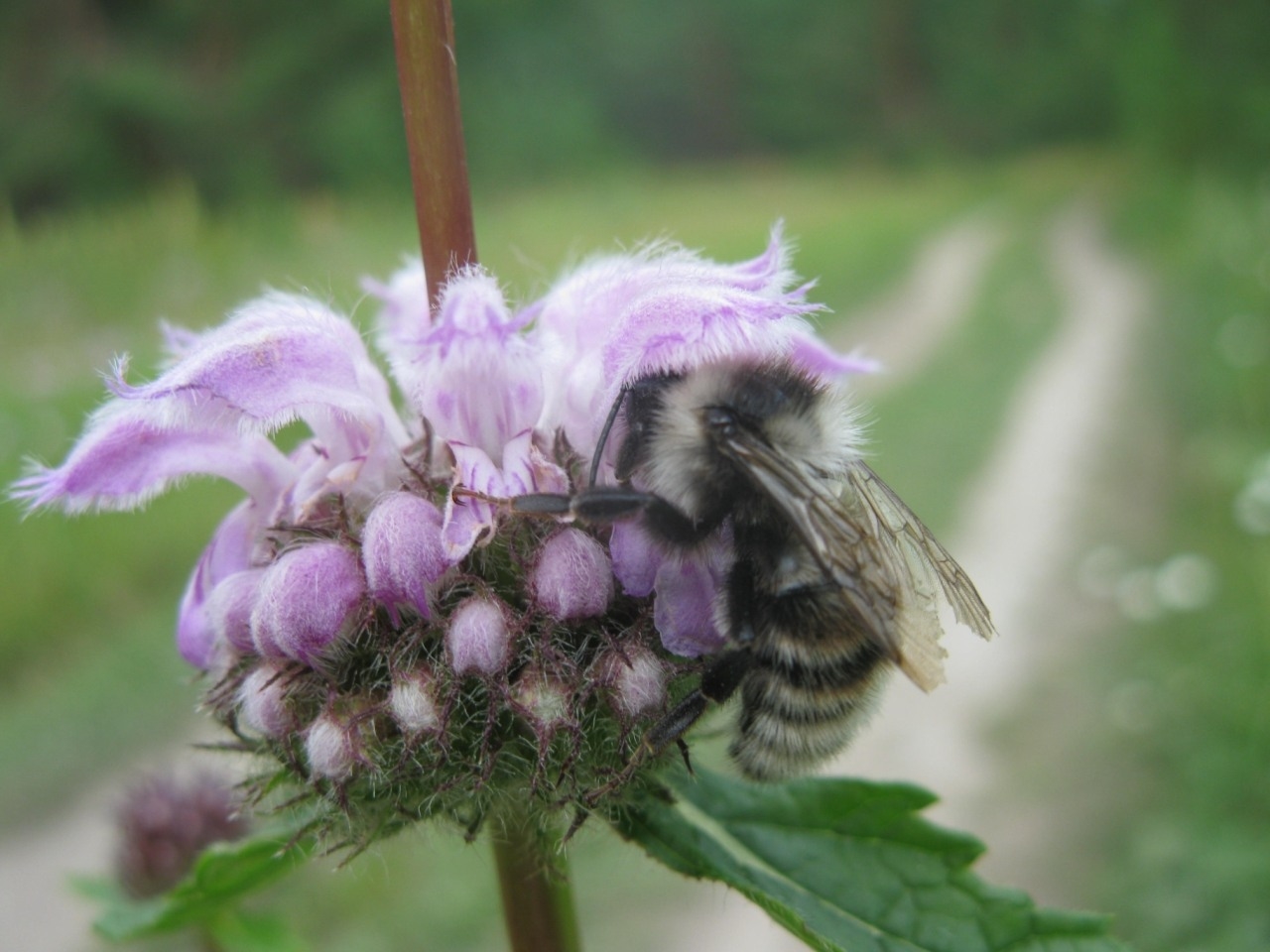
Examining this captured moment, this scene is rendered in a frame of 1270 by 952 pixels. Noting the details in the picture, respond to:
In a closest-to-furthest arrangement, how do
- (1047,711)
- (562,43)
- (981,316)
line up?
(1047,711)
(981,316)
(562,43)

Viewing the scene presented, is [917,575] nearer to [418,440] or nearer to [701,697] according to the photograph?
[701,697]

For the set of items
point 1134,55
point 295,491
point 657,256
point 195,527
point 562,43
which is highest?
point 562,43

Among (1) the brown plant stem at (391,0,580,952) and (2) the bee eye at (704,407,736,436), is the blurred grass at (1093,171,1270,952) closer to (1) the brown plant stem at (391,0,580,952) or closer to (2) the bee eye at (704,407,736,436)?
(1) the brown plant stem at (391,0,580,952)

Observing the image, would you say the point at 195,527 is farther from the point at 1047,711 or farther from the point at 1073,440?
the point at 1073,440

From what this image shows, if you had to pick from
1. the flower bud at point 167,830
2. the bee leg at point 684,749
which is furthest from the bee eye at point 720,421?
the flower bud at point 167,830

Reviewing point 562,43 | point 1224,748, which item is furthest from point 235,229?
point 562,43

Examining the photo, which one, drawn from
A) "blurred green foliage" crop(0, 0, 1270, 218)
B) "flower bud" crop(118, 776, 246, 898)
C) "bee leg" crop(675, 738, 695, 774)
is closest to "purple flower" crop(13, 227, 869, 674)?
"bee leg" crop(675, 738, 695, 774)

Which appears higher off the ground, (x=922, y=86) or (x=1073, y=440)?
(x=922, y=86)

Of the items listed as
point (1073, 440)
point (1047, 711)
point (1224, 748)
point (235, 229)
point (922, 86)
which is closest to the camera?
point (1224, 748)
